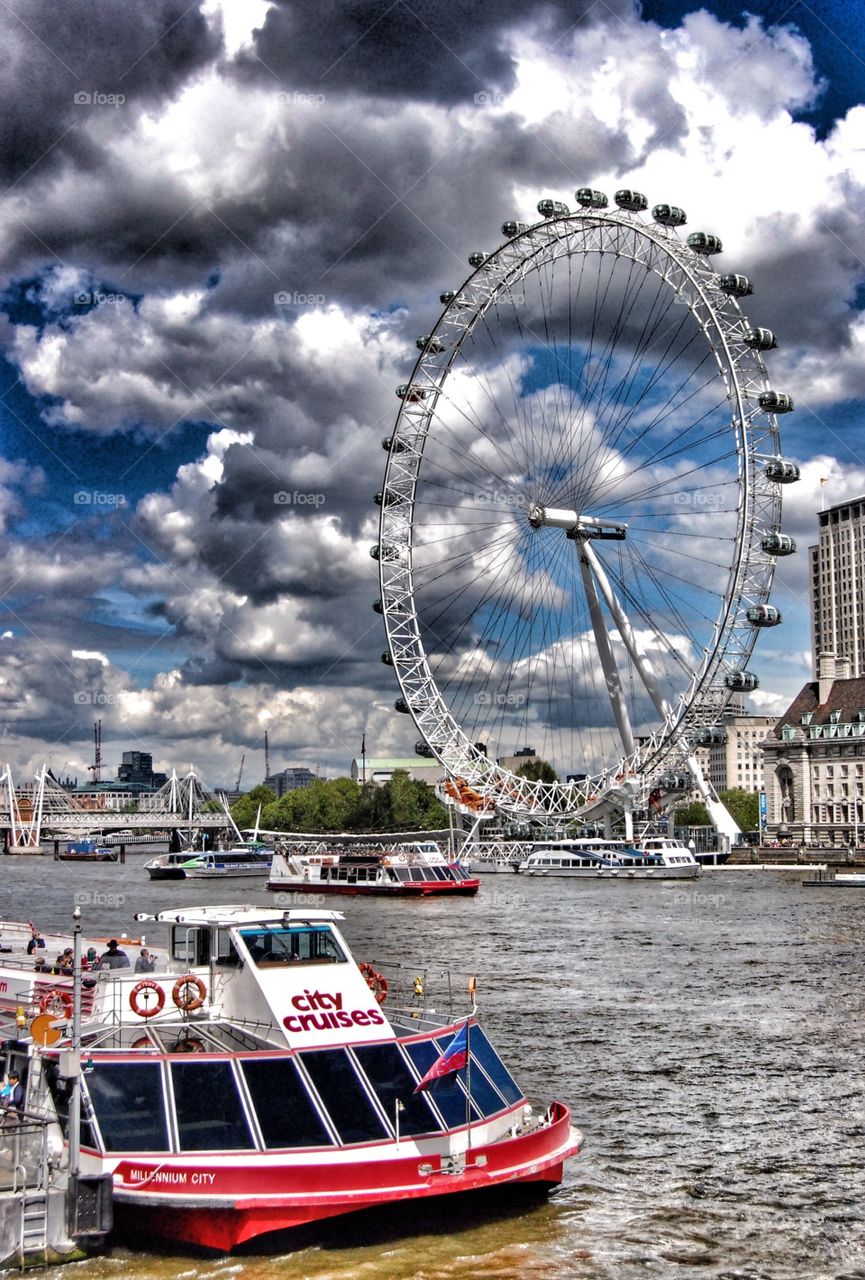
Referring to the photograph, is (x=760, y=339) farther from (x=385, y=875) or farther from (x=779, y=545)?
(x=385, y=875)

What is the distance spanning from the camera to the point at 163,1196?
19.8 m

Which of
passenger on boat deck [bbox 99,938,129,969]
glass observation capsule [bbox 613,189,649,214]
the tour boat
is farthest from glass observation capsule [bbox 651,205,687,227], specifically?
passenger on boat deck [bbox 99,938,129,969]

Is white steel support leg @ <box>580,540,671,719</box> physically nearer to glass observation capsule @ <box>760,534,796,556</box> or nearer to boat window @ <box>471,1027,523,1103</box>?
glass observation capsule @ <box>760,534,796,556</box>

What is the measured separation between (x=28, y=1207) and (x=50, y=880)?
120631 mm

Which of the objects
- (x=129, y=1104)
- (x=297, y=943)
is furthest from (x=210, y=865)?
(x=129, y=1104)

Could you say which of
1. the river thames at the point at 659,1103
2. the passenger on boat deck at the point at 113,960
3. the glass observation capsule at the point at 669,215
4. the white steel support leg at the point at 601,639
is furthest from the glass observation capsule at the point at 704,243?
the passenger on boat deck at the point at 113,960

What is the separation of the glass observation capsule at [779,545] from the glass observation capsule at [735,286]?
53.1 ft

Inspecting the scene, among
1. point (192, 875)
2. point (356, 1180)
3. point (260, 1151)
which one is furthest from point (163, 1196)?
point (192, 875)

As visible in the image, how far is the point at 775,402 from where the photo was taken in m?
93.4

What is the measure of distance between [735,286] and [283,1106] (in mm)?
80699

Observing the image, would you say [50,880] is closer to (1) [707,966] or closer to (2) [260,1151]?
(1) [707,966]

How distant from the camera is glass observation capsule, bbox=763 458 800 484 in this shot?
306ft

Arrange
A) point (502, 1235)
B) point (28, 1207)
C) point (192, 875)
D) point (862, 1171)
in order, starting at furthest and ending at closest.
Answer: point (192, 875) < point (862, 1171) < point (502, 1235) < point (28, 1207)

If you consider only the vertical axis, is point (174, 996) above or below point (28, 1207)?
above
